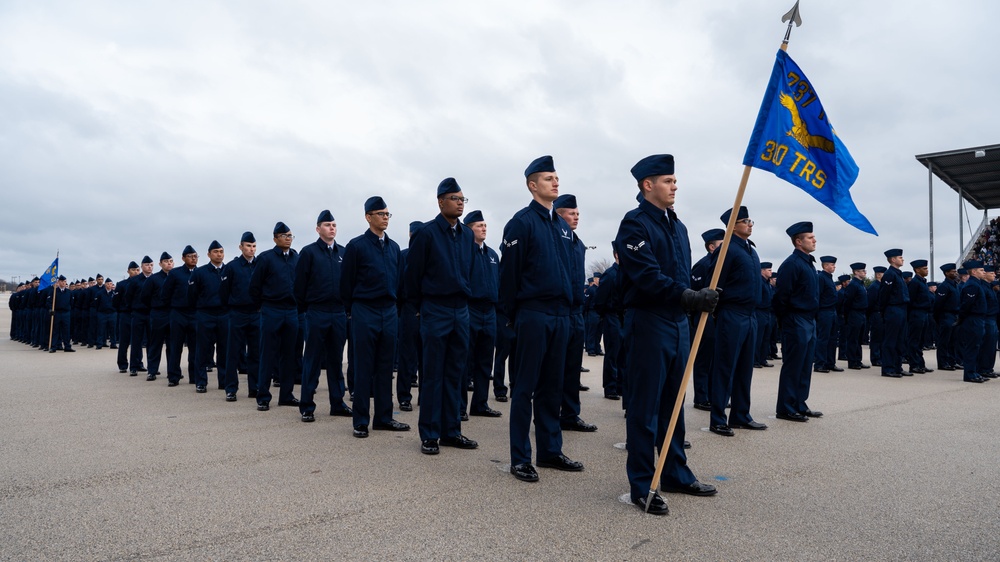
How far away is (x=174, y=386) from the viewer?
36.9ft

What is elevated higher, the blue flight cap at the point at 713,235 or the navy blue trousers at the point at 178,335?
the blue flight cap at the point at 713,235

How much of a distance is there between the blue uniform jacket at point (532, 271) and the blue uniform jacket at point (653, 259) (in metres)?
0.54

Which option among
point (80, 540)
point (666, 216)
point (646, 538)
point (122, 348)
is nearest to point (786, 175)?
point (666, 216)

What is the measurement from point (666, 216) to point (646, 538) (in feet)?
7.32

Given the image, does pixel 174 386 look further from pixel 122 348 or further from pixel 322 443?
pixel 322 443

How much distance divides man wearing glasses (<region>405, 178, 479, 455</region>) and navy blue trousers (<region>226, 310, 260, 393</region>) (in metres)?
4.50

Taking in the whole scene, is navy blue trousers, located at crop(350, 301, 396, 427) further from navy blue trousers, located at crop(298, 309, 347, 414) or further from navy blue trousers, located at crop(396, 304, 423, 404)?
navy blue trousers, located at crop(396, 304, 423, 404)

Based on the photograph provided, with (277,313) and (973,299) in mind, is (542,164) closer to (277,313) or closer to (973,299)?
(277,313)

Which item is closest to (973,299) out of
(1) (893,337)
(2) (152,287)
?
(1) (893,337)

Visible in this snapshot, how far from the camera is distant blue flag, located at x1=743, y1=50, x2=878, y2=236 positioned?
14.5 feet

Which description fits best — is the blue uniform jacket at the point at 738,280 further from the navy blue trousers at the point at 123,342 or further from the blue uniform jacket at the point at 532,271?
the navy blue trousers at the point at 123,342

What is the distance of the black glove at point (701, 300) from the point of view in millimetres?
4031

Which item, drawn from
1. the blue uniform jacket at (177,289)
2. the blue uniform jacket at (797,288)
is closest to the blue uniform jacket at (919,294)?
the blue uniform jacket at (797,288)

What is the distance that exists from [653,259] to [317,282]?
4.76 m
